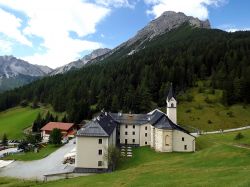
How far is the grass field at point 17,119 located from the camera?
13502 centimetres

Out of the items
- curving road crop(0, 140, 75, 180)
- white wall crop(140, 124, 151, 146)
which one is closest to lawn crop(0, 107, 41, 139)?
curving road crop(0, 140, 75, 180)

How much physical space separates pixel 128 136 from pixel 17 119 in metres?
76.0

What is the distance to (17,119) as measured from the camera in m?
153

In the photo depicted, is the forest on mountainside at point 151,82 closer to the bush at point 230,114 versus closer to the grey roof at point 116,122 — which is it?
the bush at point 230,114

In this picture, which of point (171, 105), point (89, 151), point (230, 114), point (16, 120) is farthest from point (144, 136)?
point (16, 120)

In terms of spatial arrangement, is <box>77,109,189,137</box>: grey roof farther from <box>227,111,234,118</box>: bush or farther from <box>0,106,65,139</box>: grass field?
<box>0,106,65,139</box>: grass field

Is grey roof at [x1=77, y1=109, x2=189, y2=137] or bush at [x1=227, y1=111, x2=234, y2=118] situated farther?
bush at [x1=227, y1=111, x2=234, y2=118]

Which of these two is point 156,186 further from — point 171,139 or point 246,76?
point 246,76

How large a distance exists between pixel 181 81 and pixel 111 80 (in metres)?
31.4

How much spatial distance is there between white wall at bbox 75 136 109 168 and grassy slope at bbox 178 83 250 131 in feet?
147

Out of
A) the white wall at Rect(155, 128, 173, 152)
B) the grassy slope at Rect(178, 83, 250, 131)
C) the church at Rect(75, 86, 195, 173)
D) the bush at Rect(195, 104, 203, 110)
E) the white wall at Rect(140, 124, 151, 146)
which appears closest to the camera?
the church at Rect(75, 86, 195, 173)

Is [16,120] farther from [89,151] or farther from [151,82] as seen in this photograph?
[89,151]

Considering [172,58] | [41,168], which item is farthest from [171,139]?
[172,58]

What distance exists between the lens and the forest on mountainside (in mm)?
124625
